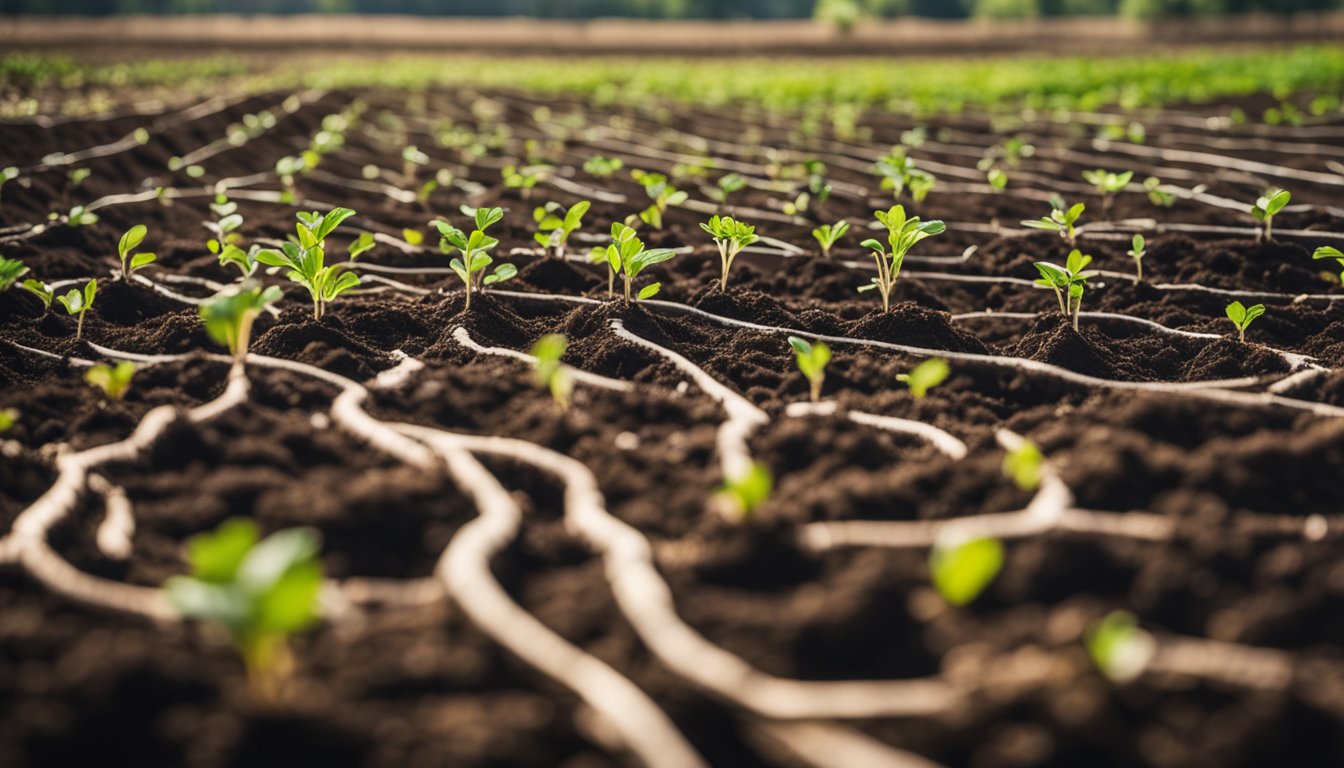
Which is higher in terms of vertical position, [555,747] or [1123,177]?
[1123,177]

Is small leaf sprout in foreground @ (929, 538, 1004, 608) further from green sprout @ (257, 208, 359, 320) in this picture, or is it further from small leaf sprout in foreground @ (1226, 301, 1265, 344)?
green sprout @ (257, 208, 359, 320)

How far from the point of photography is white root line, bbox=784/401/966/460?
208 centimetres

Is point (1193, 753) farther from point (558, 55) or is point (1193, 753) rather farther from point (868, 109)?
point (558, 55)

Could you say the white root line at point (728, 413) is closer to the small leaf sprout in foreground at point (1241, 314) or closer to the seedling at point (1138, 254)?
the small leaf sprout in foreground at point (1241, 314)

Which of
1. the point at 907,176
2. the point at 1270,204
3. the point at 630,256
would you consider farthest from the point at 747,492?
the point at 907,176

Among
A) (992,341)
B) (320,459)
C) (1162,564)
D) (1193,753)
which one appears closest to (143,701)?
(320,459)

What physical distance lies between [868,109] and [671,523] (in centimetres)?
836

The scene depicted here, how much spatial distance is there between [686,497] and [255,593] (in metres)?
0.86

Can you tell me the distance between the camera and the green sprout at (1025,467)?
1.81 metres

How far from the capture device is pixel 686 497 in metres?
1.84

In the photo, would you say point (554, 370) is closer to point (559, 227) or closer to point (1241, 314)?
point (559, 227)

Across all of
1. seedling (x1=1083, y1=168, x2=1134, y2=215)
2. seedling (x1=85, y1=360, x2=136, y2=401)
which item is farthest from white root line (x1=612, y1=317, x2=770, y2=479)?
seedling (x1=1083, y1=168, x2=1134, y2=215)

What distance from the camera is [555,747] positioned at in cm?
125

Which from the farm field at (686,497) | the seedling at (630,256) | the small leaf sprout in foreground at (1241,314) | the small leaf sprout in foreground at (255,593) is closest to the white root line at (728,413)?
the farm field at (686,497)
